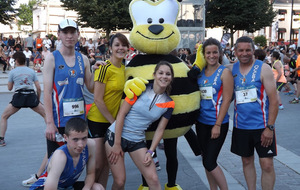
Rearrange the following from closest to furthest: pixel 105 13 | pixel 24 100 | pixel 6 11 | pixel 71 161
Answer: pixel 71 161
pixel 24 100
pixel 6 11
pixel 105 13

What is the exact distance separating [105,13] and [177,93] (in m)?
29.4

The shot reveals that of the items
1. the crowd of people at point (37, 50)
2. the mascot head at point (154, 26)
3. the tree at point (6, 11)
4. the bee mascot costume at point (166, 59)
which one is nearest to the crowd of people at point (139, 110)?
the bee mascot costume at point (166, 59)

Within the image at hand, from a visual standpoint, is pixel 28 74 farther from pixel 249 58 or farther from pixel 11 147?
pixel 249 58

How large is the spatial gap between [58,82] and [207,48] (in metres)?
1.59

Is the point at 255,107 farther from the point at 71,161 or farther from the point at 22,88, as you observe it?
the point at 22,88

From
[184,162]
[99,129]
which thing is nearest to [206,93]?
[99,129]

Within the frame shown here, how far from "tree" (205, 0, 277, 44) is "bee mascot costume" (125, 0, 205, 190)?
33.0m

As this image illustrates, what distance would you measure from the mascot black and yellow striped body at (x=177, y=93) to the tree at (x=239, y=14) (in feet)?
109

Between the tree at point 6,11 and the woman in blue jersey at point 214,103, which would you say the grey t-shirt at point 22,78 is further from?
the tree at point 6,11

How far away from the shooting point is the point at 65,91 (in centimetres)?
391

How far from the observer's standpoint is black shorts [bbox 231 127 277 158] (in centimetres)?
397

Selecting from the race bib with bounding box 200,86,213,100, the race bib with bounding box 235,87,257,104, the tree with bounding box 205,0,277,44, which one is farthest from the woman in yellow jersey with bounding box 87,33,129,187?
the tree with bounding box 205,0,277,44

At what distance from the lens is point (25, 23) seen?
262 ft

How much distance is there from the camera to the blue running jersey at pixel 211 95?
402 cm
